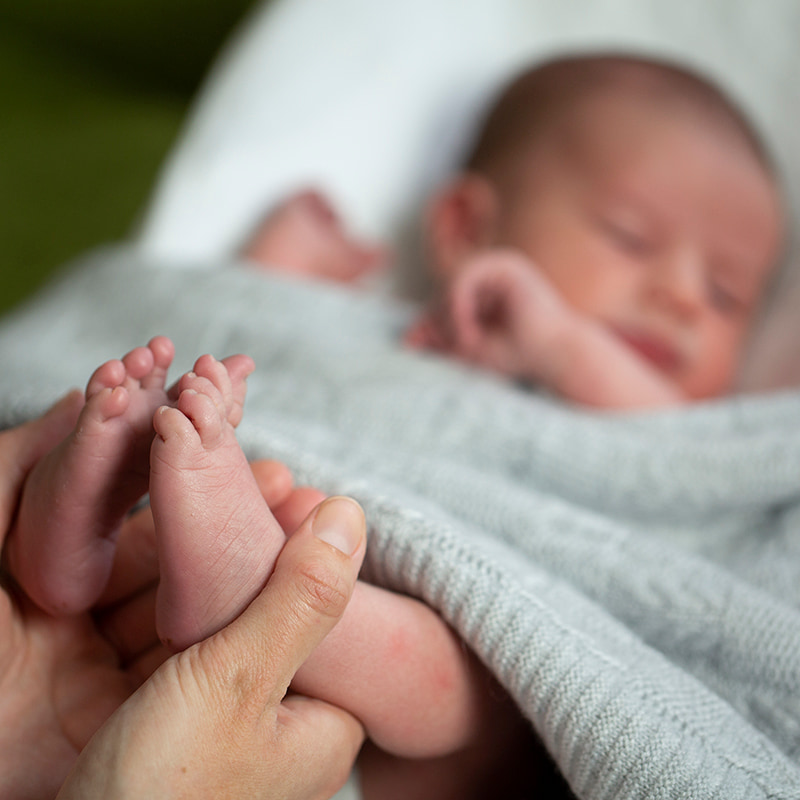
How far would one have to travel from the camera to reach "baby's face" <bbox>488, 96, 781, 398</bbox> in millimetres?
915

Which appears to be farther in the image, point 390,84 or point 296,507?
point 390,84

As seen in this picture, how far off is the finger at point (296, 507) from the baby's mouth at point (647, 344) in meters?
0.54

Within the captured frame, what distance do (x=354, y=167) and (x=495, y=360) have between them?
1.48 feet

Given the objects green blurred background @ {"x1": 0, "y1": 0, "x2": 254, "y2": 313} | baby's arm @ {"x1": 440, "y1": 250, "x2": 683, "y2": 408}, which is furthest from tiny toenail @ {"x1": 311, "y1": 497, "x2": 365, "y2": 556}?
green blurred background @ {"x1": 0, "y1": 0, "x2": 254, "y2": 313}

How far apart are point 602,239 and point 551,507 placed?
462 millimetres

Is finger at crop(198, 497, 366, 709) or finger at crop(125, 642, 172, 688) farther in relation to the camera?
finger at crop(125, 642, 172, 688)

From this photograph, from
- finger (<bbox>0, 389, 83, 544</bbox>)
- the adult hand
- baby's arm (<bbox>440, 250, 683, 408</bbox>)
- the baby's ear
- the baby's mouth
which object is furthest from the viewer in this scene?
the baby's ear

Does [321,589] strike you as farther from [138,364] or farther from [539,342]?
[539,342]

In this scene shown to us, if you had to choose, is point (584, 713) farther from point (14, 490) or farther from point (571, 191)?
point (571, 191)

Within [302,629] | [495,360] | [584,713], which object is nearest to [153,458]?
[302,629]

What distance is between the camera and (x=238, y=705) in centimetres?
37

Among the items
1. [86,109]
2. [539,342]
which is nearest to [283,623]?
[539,342]

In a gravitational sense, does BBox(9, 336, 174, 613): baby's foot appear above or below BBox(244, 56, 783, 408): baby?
below

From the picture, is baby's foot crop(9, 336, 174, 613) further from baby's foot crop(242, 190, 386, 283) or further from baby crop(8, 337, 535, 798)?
baby's foot crop(242, 190, 386, 283)
